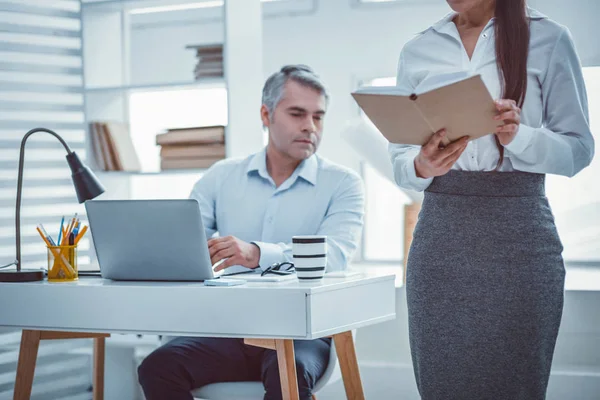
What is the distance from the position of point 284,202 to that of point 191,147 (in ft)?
3.60

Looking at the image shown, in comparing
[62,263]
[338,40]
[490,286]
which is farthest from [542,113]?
[338,40]

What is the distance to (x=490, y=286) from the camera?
5.29ft

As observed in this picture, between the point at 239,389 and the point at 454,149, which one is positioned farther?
the point at 239,389

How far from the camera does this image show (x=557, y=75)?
63.5 inches

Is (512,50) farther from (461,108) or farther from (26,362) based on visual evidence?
(26,362)

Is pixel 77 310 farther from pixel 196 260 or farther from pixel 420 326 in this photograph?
pixel 420 326

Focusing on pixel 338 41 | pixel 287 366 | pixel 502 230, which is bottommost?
pixel 287 366

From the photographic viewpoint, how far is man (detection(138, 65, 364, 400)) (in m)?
2.43

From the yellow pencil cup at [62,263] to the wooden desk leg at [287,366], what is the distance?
0.66 metres

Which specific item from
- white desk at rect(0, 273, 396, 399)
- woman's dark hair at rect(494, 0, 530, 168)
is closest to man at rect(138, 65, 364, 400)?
white desk at rect(0, 273, 396, 399)

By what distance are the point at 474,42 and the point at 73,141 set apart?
2.60 m

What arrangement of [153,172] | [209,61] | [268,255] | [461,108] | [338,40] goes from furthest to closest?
[338,40] → [153,172] → [209,61] → [268,255] → [461,108]

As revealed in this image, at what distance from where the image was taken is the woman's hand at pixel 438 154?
4.98ft

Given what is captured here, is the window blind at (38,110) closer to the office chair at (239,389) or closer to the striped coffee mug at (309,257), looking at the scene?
the office chair at (239,389)
